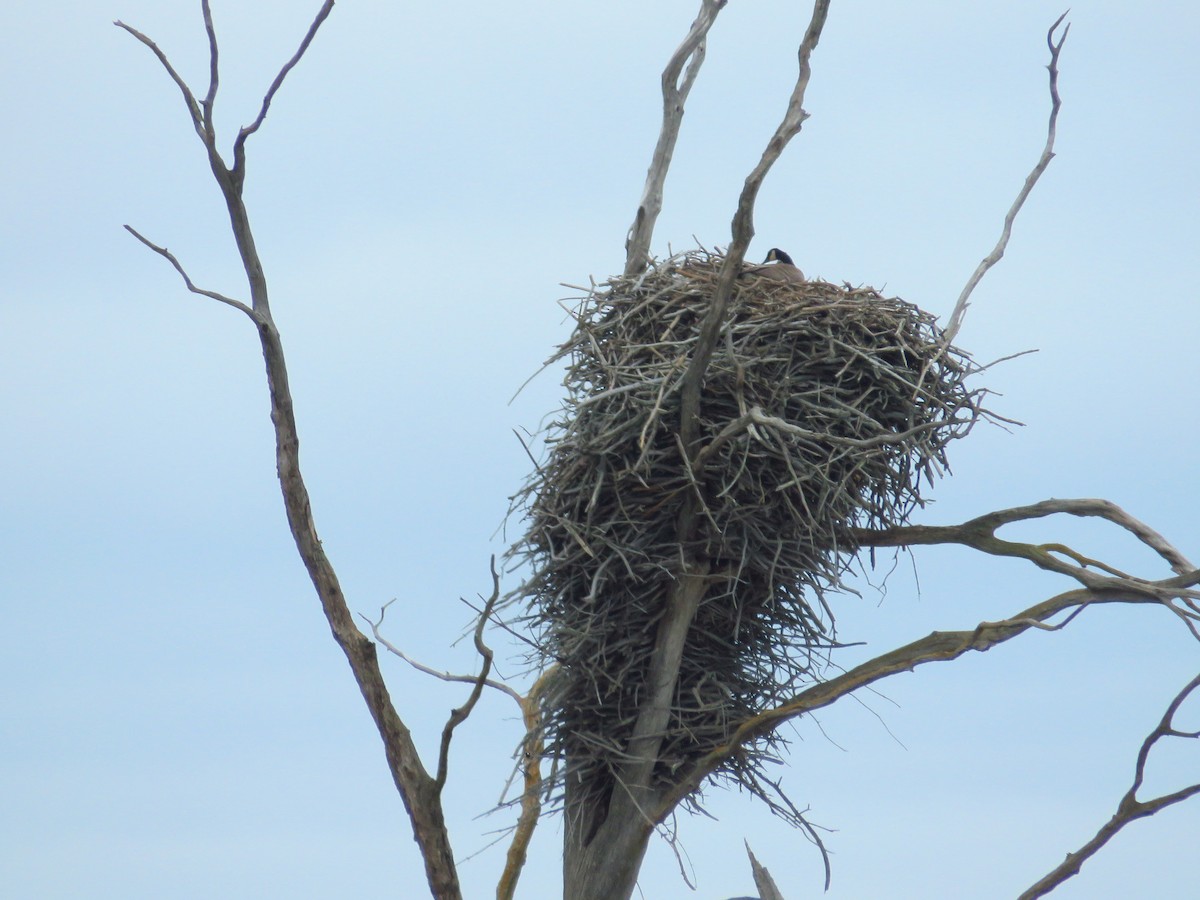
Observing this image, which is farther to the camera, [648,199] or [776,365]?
[648,199]

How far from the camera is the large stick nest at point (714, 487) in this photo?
3840mm

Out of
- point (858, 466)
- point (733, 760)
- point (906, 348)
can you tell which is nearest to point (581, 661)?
point (733, 760)

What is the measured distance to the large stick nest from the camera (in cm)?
384

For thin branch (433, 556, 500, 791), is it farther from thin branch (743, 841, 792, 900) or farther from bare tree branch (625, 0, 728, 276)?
bare tree branch (625, 0, 728, 276)

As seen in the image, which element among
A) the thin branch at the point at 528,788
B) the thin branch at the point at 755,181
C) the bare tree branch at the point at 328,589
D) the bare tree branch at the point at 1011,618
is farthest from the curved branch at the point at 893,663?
the thin branch at the point at 755,181

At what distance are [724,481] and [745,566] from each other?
1.17 feet

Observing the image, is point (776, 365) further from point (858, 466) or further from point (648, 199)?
point (648, 199)

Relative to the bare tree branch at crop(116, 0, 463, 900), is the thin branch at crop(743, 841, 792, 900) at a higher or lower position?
lower

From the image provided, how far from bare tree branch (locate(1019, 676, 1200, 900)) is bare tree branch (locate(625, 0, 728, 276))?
2.23 m

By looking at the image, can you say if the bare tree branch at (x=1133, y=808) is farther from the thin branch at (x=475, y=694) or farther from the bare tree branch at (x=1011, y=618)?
the thin branch at (x=475, y=694)

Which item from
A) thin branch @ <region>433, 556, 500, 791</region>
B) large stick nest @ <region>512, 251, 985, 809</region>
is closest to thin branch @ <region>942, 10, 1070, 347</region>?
large stick nest @ <region>512, 251, 985, 809</region>

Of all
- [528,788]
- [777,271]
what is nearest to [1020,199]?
[777,271]

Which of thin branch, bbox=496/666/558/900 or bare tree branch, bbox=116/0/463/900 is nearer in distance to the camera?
bare tree branch, bbox=116/0/463/900

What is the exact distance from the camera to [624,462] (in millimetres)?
3883
